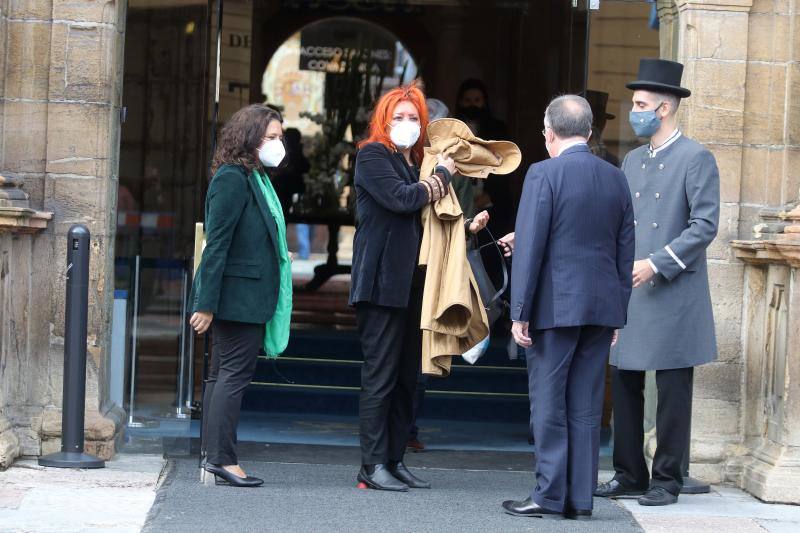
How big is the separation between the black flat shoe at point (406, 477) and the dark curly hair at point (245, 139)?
1.49 meters

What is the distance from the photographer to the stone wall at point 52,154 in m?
6.53

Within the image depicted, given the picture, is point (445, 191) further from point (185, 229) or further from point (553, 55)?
point (553, 55)

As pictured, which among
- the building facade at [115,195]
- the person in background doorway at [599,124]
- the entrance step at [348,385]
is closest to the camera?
the building facade at [115,195]

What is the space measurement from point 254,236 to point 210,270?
0.26m

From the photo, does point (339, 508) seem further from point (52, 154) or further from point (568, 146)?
point (52, 154)

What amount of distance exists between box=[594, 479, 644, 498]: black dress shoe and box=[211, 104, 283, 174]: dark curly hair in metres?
2.13

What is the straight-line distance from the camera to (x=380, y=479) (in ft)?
20.0

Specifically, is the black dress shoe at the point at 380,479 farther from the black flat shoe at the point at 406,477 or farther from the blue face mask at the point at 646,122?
the blue face mask at the point at 646,122

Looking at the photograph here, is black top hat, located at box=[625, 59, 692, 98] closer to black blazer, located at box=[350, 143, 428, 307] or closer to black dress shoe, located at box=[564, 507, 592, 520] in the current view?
black blazer, located at box=[350, 143, 428, 307]

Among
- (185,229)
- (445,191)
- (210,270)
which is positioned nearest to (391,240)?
(445,191)

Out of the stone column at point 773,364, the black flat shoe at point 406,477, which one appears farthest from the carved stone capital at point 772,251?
the black flat shoe at point 406,477

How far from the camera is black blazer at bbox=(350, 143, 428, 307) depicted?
590 cm

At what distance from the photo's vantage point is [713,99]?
6.67 meters

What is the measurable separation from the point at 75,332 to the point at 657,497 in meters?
2.72
